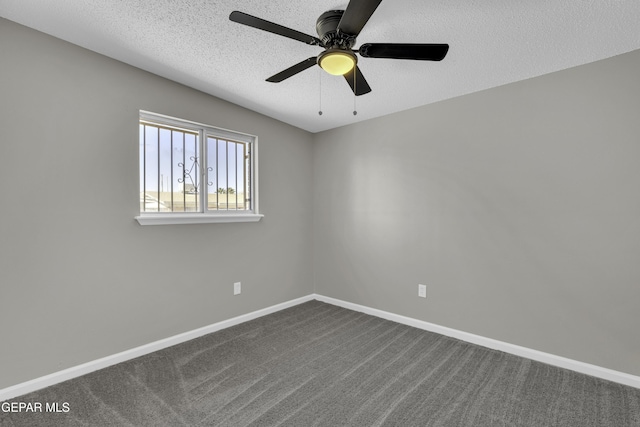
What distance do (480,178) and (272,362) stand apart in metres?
2.36

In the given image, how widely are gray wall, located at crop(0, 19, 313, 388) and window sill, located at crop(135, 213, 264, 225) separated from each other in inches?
2.8

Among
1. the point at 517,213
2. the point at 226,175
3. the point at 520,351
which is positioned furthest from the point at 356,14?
the point at 520,351

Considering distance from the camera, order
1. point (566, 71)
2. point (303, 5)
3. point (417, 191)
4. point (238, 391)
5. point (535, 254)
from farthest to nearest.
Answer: point (417, 191) < point (535, 254) < point (566, 71) < point (238, 391) < point (303, 5)

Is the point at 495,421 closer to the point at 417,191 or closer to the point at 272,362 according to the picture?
the point at 272,362

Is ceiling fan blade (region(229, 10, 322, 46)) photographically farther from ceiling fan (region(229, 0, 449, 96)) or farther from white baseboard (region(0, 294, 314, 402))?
white baseboard (region(0, 294, 314, 402))

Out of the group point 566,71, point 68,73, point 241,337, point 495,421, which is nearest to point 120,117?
point 68,73

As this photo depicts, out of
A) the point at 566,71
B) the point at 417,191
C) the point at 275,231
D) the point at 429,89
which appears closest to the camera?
the point at 566,71

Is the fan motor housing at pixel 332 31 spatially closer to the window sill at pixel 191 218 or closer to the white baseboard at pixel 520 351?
Answer: the window sill at pixel 191 218

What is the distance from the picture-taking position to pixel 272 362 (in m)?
2.30

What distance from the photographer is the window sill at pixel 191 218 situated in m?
2.41

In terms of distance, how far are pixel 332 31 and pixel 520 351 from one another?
109 inches

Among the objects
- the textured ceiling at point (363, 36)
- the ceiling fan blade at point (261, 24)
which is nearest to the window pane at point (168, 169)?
the textured ceiling at point (363, 36)

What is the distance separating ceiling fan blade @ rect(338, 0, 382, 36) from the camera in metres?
1.22

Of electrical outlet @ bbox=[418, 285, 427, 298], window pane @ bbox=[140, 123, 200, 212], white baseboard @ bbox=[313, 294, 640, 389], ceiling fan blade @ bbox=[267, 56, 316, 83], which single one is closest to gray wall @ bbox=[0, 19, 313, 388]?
window pane @ bbox=[140, 123, 200, 212]
